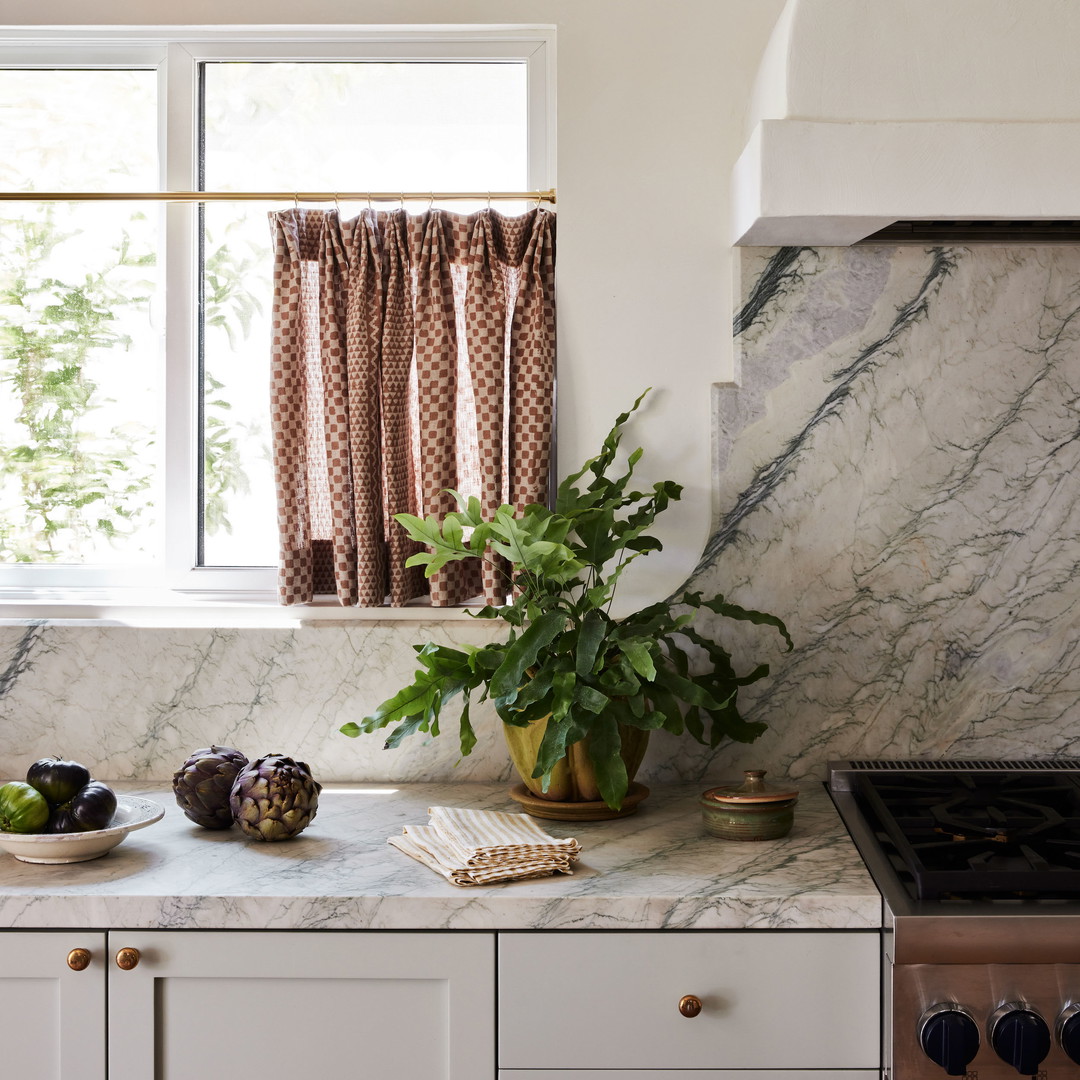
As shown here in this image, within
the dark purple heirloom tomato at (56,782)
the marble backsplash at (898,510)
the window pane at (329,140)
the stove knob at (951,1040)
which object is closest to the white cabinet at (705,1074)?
the stove knob at (951,1040)

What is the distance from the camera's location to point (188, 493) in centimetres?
201

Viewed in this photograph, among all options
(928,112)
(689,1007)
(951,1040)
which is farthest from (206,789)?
(928,112)

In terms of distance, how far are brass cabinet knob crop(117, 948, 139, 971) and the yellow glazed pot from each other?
1.93ft

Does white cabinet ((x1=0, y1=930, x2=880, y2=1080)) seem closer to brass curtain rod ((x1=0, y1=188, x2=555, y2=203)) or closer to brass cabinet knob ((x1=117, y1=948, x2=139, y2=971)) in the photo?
brass cabinet knob ((x1=117, y1=948, x2=139, y2=971))

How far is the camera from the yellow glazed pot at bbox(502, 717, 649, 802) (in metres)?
1.58

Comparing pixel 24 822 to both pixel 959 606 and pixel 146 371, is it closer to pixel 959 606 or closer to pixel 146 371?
pixel 146 371

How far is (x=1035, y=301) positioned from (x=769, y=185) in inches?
23.4

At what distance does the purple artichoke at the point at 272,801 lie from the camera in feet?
4.85

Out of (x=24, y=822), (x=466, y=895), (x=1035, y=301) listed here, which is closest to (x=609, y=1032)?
(x=466, y=895)

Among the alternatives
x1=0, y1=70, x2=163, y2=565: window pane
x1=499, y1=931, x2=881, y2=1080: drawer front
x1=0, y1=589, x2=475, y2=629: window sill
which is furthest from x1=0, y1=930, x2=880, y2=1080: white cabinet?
x1=0, y1=70, x2=163, y2=565: window pane

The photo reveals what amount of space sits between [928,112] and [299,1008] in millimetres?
1467

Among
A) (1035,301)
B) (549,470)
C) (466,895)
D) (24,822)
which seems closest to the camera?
(466,895)

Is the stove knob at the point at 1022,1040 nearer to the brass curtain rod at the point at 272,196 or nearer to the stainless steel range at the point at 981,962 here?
the stainless steel range at the point at 981,962

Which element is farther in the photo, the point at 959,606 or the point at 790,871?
the point at 959,606
